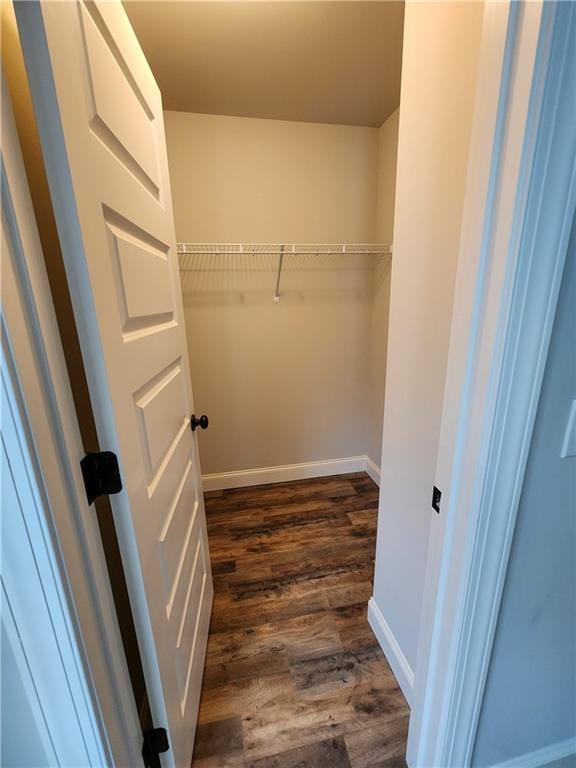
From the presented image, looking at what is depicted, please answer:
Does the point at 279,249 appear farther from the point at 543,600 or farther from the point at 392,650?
the point at 392,650

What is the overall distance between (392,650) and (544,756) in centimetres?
49

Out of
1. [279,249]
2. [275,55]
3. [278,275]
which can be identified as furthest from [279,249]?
[275,55]

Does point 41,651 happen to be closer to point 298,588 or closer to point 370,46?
point 298,588

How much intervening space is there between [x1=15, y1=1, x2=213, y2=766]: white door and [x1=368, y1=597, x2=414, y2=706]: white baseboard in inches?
30.1

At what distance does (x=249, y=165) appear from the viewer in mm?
2080

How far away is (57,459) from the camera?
1.74ft

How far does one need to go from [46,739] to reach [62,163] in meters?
1.04

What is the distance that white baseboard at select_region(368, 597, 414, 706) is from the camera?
119 cm

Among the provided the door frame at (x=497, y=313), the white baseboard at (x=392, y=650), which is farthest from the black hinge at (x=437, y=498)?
the white baseboard at (x=392, y=650)

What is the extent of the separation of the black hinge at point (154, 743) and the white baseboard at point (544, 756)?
959 mm

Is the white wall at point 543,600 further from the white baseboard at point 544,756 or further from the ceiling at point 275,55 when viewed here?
the ceiling at point 275,55

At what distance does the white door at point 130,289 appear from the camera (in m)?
0.50

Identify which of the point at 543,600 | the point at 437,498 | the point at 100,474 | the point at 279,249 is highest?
the point at 279,249

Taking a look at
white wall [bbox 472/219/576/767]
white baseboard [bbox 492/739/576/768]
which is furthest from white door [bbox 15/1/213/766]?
white baseboard [bbox 492/739/576/768]
